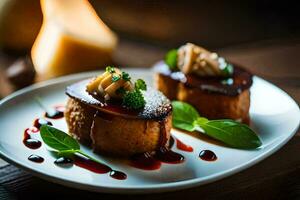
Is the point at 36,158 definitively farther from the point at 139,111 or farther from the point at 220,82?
the point at 220,82

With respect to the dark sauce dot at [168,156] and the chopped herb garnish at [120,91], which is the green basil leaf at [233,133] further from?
the chopped herb garnish at [120,91]

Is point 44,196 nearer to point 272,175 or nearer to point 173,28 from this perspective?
point 272,175

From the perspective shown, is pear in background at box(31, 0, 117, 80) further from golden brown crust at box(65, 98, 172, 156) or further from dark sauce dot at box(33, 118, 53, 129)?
golden brown crust at box(65, 98, 172, 156)

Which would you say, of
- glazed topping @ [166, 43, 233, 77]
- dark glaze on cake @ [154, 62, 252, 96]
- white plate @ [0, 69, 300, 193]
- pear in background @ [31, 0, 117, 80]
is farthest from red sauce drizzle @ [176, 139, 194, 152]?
pear in background @ [31, 0, 117, 80]

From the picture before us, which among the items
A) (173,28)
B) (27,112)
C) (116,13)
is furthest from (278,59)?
(27,112)

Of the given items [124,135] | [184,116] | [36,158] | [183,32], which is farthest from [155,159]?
[183,32]

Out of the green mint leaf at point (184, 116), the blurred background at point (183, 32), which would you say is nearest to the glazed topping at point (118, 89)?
the green mint leaf at point (184, 116)
